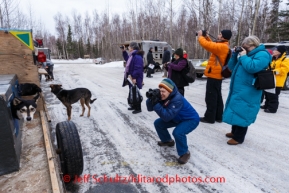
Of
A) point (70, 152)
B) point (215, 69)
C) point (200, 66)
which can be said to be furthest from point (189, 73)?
point (200, 66)

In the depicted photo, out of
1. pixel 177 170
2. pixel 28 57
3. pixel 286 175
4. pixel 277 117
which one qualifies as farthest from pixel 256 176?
pixel 28 57

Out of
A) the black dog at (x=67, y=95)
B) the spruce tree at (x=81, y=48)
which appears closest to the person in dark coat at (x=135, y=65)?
the black dog at (x=67, y=95)

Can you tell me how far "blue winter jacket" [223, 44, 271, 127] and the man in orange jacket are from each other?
70cm

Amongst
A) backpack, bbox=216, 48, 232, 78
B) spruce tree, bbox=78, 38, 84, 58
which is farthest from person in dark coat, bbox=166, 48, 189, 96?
spruce tree, bbox=78, 38, 84, 58

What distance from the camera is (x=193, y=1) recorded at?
22141 mm

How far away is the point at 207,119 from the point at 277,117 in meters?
1.91

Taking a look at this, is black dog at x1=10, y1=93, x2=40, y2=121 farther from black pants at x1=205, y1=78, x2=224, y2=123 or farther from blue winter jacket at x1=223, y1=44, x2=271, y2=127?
black pants at x1=205, y1=78, x2=224, y2=123

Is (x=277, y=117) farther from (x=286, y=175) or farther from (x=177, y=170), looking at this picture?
(x=177, y=170)

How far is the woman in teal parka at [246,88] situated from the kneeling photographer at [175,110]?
76cm

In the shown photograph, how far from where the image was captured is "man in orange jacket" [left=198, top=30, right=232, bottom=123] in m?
3.76

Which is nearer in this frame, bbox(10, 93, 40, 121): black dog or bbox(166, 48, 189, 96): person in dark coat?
bbox(10, 93, 40, 121): black dog

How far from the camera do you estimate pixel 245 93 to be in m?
3.14

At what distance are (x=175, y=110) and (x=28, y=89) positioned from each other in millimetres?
2354

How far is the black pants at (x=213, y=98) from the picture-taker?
4.13 meters
